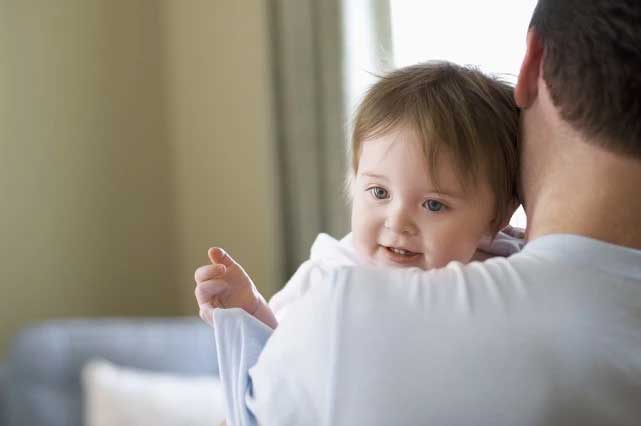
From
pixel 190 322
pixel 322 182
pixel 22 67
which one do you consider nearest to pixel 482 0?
pixel 322 182

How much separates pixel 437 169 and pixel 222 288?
0.31 m

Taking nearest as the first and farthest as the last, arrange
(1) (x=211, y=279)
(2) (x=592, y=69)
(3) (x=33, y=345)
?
(2) (x=592, y=69)
(1) (x=211, y=279)
(3) (x=33, y=345)

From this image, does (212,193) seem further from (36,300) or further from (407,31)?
(407,31)

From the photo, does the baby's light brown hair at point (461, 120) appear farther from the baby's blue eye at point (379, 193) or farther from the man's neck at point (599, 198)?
the man's neck at point (599, 198)

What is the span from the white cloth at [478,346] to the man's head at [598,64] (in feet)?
0.38

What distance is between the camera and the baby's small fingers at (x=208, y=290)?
1.13 m

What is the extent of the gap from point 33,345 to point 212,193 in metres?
1.13

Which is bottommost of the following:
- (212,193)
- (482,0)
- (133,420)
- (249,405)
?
(133,420)

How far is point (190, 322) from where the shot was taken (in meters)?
3.59

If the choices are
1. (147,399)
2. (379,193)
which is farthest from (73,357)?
(379,193)

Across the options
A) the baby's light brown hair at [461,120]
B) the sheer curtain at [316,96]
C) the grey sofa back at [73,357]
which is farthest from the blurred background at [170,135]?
the baby's light brown hair at [461,120]

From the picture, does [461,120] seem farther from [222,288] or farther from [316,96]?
[316,96]

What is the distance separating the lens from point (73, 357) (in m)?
3.38

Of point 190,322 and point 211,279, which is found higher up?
point 211,279
